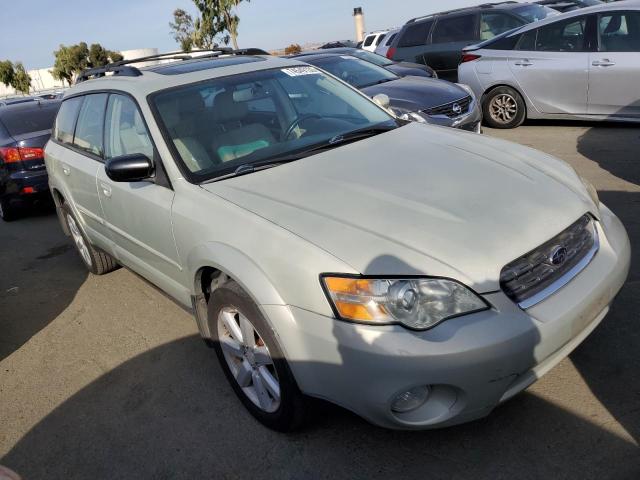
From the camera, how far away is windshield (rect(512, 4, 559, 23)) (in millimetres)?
10391

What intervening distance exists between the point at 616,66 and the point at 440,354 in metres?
6.55

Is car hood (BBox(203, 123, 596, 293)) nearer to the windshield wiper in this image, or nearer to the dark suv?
the windshield wiper

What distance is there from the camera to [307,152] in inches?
128

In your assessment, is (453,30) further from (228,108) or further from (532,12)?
(228,108)

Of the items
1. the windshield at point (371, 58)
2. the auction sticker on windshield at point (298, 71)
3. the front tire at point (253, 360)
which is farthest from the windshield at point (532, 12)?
the front tire at point (253, 360)

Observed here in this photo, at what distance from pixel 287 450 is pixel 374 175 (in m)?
1.38

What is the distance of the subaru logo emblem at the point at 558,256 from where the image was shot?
7.81ft

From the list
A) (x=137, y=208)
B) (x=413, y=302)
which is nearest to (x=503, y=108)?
(x=137, y=208)

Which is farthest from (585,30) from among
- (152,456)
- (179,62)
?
(152,456)

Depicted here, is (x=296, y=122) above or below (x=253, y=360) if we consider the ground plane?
above

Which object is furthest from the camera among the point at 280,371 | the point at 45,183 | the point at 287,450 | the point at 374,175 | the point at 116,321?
the point at 45,183

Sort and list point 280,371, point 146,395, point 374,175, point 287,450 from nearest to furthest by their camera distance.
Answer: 1. point 280,371
2. point 287,450
3. point 374,175
4. point 146,395

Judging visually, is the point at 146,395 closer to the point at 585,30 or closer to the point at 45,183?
the point at 45,183

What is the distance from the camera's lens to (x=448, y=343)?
208 centimetres
